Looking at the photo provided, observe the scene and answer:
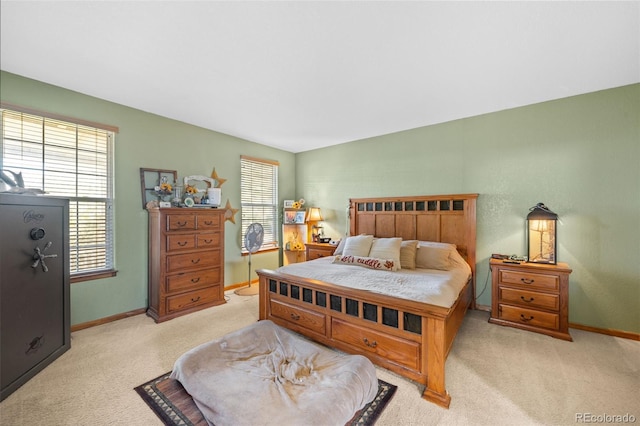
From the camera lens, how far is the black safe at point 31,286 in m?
1.94

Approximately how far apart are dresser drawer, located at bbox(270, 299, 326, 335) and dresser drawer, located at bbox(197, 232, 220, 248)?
1.41 meters


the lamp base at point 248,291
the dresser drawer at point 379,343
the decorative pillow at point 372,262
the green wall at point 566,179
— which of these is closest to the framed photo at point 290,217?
the lamp base at point 248,291

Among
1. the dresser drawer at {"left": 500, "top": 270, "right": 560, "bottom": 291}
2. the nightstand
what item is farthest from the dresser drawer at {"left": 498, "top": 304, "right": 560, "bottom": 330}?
the nightstand

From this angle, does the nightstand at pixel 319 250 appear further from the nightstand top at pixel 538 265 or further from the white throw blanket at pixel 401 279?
the nightstand top at pixel 538 265

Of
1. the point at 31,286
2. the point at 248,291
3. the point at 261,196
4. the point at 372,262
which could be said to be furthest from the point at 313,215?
the point at 31,286

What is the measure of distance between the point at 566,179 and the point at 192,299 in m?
5.06

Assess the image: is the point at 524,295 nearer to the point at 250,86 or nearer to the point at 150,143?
the point at 250,86

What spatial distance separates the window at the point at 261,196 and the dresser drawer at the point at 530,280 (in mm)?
3917

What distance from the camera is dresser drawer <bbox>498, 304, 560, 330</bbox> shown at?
2.80m

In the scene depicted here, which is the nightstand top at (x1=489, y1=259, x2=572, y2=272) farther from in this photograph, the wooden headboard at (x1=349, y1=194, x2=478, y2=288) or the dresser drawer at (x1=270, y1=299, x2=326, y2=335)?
the dresser drawer at (x1=270, y1=299, x2=326, y2=335)

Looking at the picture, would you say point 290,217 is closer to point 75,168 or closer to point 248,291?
point 248,291

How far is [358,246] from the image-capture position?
371 centimetres

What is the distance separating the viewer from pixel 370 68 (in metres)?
2.47

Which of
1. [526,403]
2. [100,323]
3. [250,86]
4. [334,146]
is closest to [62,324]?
[100,323]
